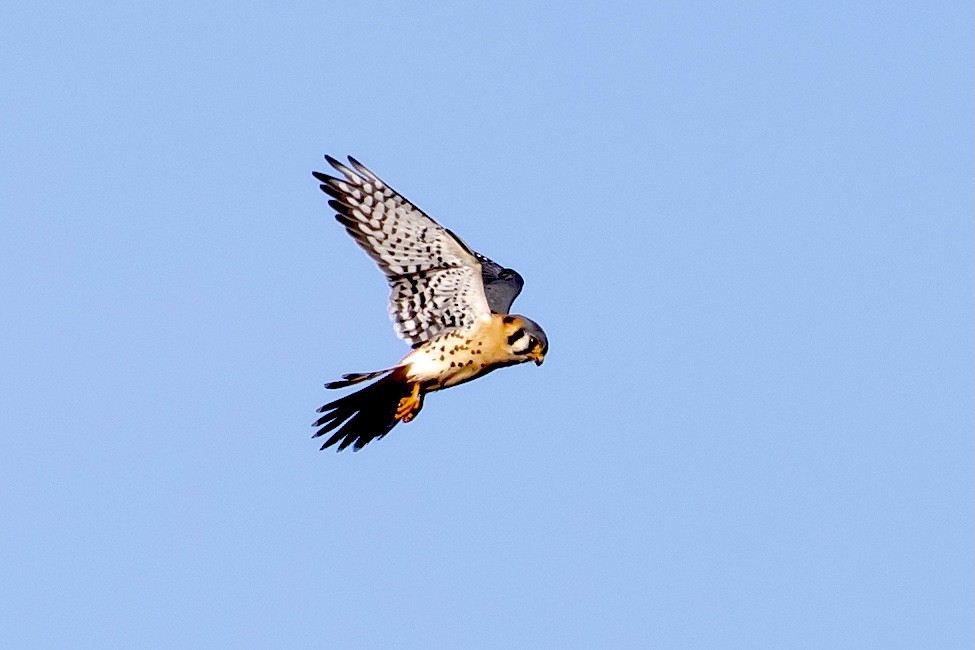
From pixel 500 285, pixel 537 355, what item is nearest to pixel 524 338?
pixel 537 355

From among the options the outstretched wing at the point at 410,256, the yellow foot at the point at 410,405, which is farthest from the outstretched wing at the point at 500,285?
the yellow foot at the point at 410,405

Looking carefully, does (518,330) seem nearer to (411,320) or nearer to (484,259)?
(411,320)

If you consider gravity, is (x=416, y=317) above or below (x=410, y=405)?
above

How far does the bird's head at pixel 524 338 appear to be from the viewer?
14.8m

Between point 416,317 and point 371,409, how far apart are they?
28.8 inches

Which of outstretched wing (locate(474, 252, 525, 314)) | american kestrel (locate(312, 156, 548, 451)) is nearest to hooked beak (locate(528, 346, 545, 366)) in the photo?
american kestrel (locate(312, 156, 548, 451))

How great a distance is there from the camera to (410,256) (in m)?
14.9

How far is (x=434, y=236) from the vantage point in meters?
14.7

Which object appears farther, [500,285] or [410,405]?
[500,285]

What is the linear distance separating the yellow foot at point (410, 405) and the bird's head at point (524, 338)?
2.31 feet

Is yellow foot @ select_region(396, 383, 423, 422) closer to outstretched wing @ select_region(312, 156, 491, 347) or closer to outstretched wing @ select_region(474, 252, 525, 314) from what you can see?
outstretched wing @ select_region(312, 156, 491, 347)

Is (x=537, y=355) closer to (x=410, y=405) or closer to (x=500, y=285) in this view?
Answer: (x=410, y=405)

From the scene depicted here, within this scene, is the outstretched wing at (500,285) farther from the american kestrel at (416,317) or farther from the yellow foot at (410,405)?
the yellow foot at (410,405)

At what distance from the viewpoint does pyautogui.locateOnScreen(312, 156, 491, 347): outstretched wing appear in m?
14.6
